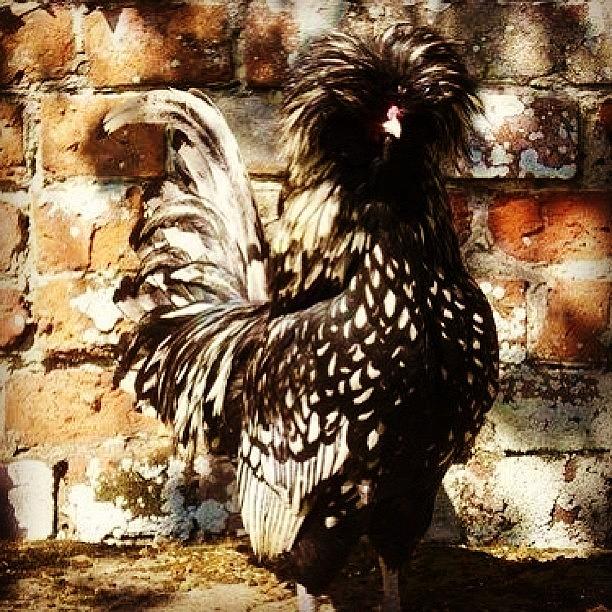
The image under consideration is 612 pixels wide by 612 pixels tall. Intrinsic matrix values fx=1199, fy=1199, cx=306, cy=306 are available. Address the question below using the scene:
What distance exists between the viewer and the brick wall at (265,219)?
2.06m

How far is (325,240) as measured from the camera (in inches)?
67.6

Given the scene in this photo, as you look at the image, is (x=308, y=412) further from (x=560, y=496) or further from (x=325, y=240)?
(x=560, y=496)

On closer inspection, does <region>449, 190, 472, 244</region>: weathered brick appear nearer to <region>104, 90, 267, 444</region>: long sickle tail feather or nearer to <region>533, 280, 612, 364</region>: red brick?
<region>533, 280, 612, 364</region>: red brick

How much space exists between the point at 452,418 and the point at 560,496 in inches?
21.3

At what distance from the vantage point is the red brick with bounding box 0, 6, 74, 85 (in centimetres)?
209

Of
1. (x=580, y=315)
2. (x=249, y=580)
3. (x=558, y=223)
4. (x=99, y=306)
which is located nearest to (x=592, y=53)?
(x=558, y=223)

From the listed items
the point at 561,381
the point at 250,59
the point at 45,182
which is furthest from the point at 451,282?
the point at 45,182

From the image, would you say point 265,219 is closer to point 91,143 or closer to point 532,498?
point 91,143

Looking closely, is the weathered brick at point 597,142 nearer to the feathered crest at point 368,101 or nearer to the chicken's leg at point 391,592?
the feathered crest at point 368,101

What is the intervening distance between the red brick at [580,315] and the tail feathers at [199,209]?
1.66 ft

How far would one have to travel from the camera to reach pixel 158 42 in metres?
2.08

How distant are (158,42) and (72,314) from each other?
0.50 m

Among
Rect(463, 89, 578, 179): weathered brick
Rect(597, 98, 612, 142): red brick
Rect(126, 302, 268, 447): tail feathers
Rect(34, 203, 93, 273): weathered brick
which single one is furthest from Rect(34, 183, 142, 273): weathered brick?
Rect(597, 98, 612, 142): red brick

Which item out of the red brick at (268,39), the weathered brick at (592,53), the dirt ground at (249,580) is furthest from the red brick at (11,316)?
the weathered brick at (592,53)
